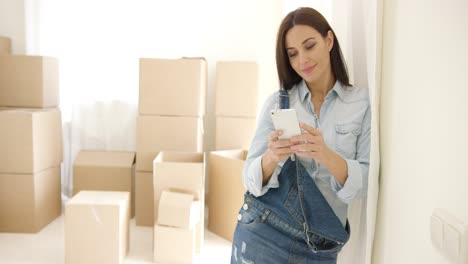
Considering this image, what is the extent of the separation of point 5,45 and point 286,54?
267cm

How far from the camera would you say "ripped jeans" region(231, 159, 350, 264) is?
1.08 metres

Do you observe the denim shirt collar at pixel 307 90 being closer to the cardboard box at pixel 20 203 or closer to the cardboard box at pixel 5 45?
the cardboard box at pixel 20 203

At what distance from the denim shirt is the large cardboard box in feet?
7.10

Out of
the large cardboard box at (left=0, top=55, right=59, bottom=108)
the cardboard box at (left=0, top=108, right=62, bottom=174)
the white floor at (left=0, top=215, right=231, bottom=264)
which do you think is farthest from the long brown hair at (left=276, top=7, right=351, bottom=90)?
the large cardboard box at (left=0, top=55, right=59, bottom=108)

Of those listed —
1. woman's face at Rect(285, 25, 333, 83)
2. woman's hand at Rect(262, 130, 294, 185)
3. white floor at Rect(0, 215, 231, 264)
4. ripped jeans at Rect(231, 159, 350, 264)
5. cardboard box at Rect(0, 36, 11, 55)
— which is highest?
cardboard box at Rect(0, 36, 11, 55)

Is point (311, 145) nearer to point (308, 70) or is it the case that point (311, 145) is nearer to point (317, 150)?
point (317, 150)

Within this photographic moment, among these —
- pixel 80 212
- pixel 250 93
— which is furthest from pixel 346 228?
pixel 250 93

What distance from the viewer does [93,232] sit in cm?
217

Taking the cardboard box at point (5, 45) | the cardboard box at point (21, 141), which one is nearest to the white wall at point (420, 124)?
the cardboard box at point (21, 141)

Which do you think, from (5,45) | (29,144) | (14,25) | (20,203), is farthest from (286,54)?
(14,25)

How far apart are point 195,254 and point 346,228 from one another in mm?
1458

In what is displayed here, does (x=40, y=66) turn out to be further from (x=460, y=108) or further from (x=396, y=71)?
(x=460, y=108)

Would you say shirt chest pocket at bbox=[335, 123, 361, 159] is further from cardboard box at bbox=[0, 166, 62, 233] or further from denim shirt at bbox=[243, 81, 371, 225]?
cardboard box at bbox=[0, 166, 62, 233]

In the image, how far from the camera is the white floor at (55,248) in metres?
2.33
